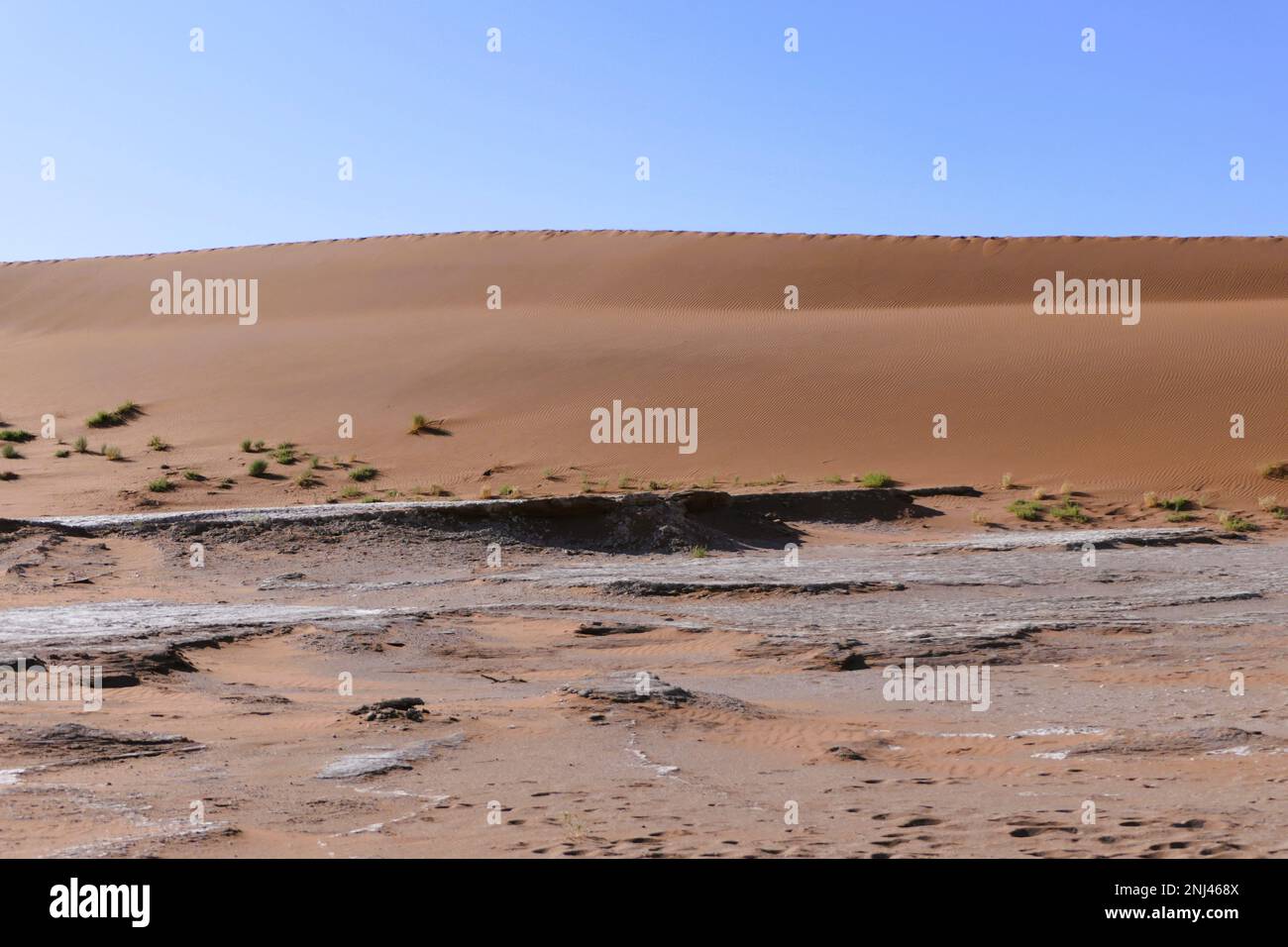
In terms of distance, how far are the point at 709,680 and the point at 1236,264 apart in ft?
147

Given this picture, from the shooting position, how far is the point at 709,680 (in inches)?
374

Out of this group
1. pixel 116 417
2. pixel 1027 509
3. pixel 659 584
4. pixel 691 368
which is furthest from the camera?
pixel 691 368

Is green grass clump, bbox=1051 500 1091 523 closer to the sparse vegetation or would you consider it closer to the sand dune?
the sand dune

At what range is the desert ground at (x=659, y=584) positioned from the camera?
569 cm

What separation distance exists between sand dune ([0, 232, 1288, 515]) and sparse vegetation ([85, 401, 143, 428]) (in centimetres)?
39

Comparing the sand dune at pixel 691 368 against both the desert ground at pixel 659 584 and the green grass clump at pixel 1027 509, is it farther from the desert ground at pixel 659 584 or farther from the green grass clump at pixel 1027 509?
the green grass clump at pixel 1027 509

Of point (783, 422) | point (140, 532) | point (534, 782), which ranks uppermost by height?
point (783, 422)

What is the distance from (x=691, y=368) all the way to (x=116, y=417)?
14.7 metres

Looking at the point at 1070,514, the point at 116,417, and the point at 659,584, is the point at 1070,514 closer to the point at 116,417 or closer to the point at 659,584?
the point at 659,584

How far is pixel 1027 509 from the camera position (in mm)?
21484

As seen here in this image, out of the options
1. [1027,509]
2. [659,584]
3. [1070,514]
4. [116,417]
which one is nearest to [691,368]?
[1027,509]

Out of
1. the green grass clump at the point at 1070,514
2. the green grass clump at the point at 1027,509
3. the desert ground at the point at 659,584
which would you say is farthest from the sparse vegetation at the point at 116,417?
the green grass clump at the point at 1070,514
